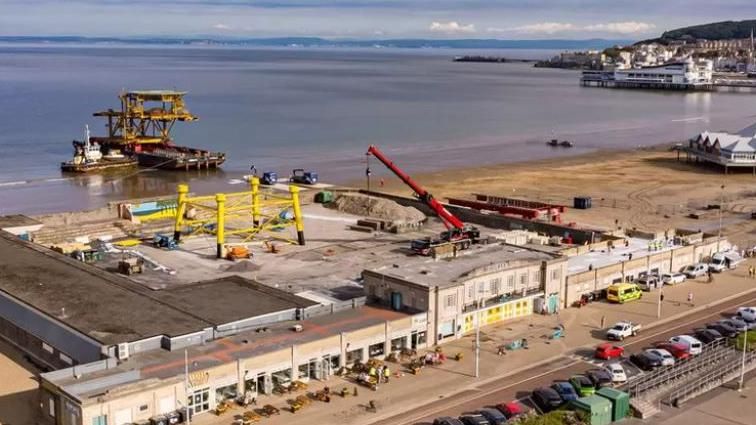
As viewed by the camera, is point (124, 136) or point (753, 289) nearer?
point (753, 289)

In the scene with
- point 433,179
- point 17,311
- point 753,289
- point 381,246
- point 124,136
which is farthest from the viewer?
point 124,136

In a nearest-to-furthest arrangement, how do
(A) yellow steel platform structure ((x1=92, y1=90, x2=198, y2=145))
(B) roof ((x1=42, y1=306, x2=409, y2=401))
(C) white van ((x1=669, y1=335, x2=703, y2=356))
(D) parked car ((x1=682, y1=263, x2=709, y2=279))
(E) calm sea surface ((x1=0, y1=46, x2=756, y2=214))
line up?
1. (B) roof ((x1=42, y1=306, x2=409, y2=401))
2. (C) white van ((x1=669, y1=335, x2=703, y2=356))
3. (D) parked car ((x1=682, y1=263, x2=709, y2=279))
4. (E) calm sea surface ((x1=0, y1=46, x2=756, y2=214))
5. (A) yellow steel platform structure ((x1=92, y1=90, x2=198, y2=145))

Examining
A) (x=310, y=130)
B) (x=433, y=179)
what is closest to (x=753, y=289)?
(x=433, y=179)

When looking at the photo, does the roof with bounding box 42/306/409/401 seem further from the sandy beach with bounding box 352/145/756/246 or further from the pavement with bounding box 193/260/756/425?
the sandy beach with bounding box 352/145/756/246

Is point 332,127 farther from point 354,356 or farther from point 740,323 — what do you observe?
point 354,356

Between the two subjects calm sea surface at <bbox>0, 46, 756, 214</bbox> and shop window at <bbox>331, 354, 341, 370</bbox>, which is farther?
calm sea surface at <bbox>0, 46, 756, 214</bbox>

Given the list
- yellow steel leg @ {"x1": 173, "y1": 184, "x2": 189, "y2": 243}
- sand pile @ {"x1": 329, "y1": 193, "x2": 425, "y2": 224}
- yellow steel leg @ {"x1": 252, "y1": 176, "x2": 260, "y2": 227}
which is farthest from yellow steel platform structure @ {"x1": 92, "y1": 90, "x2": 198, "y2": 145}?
yellow steel leg @ {"x1": 173, "y1": 184, "x2": 189, "y2": 243}

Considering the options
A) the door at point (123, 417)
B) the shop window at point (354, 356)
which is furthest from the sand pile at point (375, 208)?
the door at point (123, 417)

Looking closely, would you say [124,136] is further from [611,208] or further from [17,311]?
[17,311]
